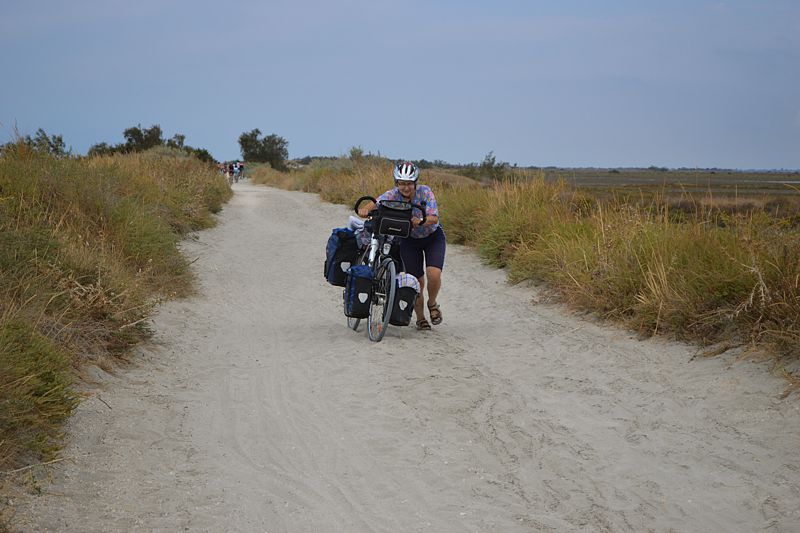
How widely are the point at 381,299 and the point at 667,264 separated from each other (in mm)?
3129

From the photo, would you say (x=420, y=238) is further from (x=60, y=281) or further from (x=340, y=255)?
(x=60, y=281)

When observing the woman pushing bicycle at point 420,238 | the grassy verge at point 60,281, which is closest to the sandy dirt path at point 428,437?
the grassy verge at point 60,281

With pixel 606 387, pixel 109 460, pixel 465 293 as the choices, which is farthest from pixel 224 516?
pixel 465 293

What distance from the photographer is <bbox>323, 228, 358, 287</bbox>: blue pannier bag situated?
8930 mm

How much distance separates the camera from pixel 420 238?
909 cm

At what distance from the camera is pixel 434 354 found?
8.09 m

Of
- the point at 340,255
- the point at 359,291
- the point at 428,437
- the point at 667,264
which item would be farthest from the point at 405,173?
the point at 428,437

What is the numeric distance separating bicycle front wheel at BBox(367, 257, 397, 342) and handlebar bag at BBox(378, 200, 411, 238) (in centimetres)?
36

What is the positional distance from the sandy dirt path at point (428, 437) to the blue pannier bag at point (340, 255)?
0.70 meters

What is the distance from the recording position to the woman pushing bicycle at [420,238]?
8.58 m

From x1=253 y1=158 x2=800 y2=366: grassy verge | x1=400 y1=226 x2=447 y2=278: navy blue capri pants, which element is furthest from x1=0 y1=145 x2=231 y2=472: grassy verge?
x1=253 y1=158 x2=800 y2=366: grassy verge

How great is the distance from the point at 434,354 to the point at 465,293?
408 cm

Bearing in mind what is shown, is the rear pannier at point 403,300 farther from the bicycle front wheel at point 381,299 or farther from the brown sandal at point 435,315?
the brown sandal at point 435,315

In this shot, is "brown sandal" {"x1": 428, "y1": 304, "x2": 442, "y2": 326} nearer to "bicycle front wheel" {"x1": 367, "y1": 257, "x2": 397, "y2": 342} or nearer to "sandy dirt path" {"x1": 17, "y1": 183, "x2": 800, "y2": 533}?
"sandy dirt path" {"x1": 17, "y1": 183, "x2": 800, "y2": 533}
